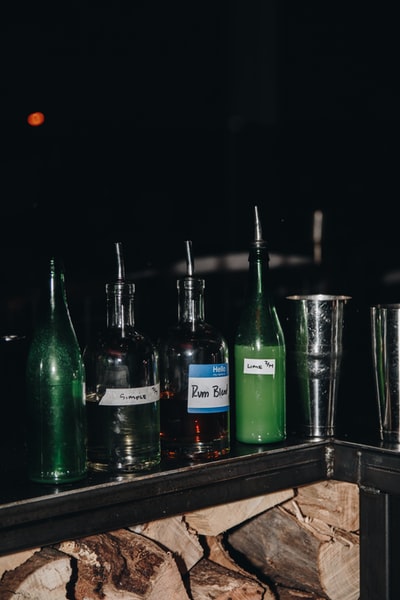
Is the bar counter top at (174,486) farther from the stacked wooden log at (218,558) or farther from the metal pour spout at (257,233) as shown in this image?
the metal pour spout at (257,233)

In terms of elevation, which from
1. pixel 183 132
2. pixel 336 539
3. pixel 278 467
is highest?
pixel 183 132

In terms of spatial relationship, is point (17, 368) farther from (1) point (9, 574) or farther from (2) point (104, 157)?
(2) point (104, 157)

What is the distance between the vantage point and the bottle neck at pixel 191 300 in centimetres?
115

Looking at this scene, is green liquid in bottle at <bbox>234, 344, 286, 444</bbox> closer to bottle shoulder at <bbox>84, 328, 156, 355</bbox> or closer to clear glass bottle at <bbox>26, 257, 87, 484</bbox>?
bottle shoulder at <bbox>84, 328, 156, 355</bbox>

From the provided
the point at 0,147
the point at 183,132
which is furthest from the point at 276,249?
the point at 0,147

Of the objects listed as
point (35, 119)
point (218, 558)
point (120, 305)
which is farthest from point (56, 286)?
point (35, 119)

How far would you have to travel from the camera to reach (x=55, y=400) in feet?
3.26

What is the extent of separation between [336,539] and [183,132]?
1.96 metres

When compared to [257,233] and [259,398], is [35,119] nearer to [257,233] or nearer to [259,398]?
[257,233]

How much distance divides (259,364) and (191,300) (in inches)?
6.3

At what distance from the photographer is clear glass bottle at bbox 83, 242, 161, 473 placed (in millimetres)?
1041

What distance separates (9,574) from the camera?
969 mm

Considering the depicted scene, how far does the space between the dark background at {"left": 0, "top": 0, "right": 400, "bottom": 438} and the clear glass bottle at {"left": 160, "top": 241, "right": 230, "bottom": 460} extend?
307 millimetres

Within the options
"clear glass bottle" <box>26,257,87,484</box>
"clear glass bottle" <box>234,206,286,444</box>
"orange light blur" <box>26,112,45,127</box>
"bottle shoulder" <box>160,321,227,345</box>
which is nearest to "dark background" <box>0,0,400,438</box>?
"orange light blur" <box>26,112,45,127</box>
